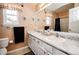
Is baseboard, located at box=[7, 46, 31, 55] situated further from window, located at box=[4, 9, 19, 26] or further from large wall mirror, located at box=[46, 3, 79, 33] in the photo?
large wall mirror, located at box=[46, 3, 79, 33]

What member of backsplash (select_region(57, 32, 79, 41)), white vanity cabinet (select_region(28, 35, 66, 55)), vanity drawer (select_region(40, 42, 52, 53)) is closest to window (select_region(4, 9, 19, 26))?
white vanity cabinet (select_region(28, 35, 66, 55))

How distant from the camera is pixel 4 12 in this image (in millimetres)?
1637

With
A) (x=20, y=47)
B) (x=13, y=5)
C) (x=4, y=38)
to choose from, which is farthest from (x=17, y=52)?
(x=13, y=5)

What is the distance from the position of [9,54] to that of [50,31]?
0.83 m

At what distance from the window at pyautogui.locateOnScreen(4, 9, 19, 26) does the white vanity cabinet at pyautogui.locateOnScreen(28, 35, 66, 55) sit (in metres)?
0.39

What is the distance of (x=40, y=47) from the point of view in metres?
1.80

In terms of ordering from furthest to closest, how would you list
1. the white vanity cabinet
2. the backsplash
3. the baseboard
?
1. the baseboard
2. the backsplash
3. the white vanity cabinet

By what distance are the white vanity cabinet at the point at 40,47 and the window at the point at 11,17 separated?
392 millimetres

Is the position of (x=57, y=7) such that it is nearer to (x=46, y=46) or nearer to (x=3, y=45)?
(x=46, y=46)

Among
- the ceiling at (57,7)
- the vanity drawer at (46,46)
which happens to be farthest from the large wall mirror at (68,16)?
the vanity drawer at (46,46)

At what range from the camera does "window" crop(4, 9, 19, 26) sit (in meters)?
1.65

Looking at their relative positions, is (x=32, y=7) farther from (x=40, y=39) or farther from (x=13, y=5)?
(x=40, y=39)

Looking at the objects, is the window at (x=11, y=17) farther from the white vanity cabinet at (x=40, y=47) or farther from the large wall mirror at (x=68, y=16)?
the large wall mirror at (x=68, y=16)

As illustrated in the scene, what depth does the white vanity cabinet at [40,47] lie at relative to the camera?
4.87 feet
